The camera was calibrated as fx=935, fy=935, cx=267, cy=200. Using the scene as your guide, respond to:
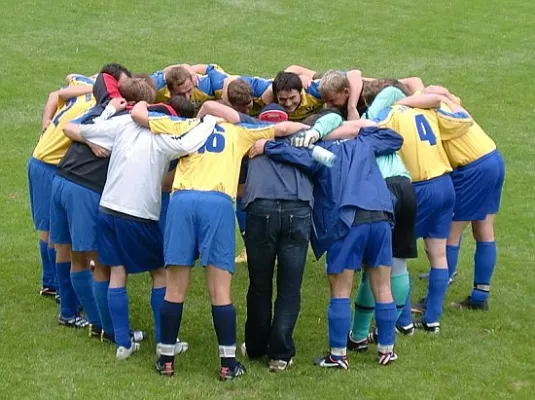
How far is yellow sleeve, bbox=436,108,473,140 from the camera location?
783 centimetres

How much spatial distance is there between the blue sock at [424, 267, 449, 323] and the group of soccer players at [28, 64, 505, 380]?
2 cm

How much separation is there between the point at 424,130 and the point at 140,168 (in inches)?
93.8

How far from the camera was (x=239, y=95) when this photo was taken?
734cm

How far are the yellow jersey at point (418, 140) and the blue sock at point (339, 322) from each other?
1.38 m

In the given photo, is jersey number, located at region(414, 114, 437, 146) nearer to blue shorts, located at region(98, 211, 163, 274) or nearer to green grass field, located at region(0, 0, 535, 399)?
green grass field, located at region(0, 0, 535, 399)

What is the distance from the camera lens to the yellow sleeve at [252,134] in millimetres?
6816

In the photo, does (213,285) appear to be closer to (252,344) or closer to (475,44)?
(252,344)

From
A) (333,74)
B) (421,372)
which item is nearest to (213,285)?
(421,372)

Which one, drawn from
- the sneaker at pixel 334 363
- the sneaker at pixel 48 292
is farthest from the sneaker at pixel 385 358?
the sneaker at pixel 48 292

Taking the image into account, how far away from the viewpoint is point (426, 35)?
22375 millimetres

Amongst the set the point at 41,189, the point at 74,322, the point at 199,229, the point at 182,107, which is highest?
the point at 182,107

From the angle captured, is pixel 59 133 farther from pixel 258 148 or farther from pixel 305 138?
pixel 305 138

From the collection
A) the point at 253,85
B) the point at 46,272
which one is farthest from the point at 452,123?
the point at 46,272

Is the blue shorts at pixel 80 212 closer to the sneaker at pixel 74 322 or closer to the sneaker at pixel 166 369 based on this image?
the sneaker at pixel 74 322
